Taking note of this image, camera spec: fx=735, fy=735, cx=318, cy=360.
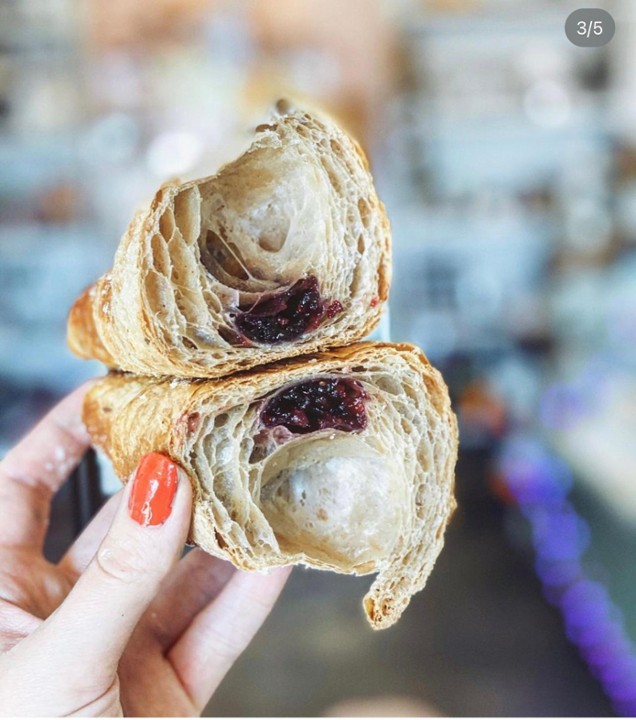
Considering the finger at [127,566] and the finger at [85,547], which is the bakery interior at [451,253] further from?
the finger at [127,566]

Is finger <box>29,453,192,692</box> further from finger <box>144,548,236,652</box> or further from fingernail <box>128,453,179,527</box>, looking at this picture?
finger <box>144,548,236,652</box>

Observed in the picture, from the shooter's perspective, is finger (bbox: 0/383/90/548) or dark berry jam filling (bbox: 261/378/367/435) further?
finger (bbox: 0/383/90/548)

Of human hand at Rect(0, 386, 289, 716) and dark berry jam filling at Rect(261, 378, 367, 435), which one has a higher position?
dark berry jam filling at Rect(261, 378, 367, 435)

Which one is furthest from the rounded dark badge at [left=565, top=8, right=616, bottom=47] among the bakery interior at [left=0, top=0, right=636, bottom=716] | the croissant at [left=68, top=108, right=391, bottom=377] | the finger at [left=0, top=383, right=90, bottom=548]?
the finger at [left=0, top=383, right=90, bottom=548]

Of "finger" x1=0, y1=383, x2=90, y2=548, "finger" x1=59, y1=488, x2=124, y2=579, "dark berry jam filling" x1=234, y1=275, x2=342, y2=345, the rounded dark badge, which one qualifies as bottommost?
"finger" x1=59, y1=488, x2=124, y2=579

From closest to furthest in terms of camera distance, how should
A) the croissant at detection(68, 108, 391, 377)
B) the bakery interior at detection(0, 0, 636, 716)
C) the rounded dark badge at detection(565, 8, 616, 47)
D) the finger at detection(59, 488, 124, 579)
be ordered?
the croissant at detection(68, 108, 391, 377)
the finger at detection(59, 488, 124, 579)
the rounded dark badge at detection(565, 8, 616, 47)
the bakery interior at detection(0, 0, 636, 716)

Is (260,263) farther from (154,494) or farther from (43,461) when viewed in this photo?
(43,461)
